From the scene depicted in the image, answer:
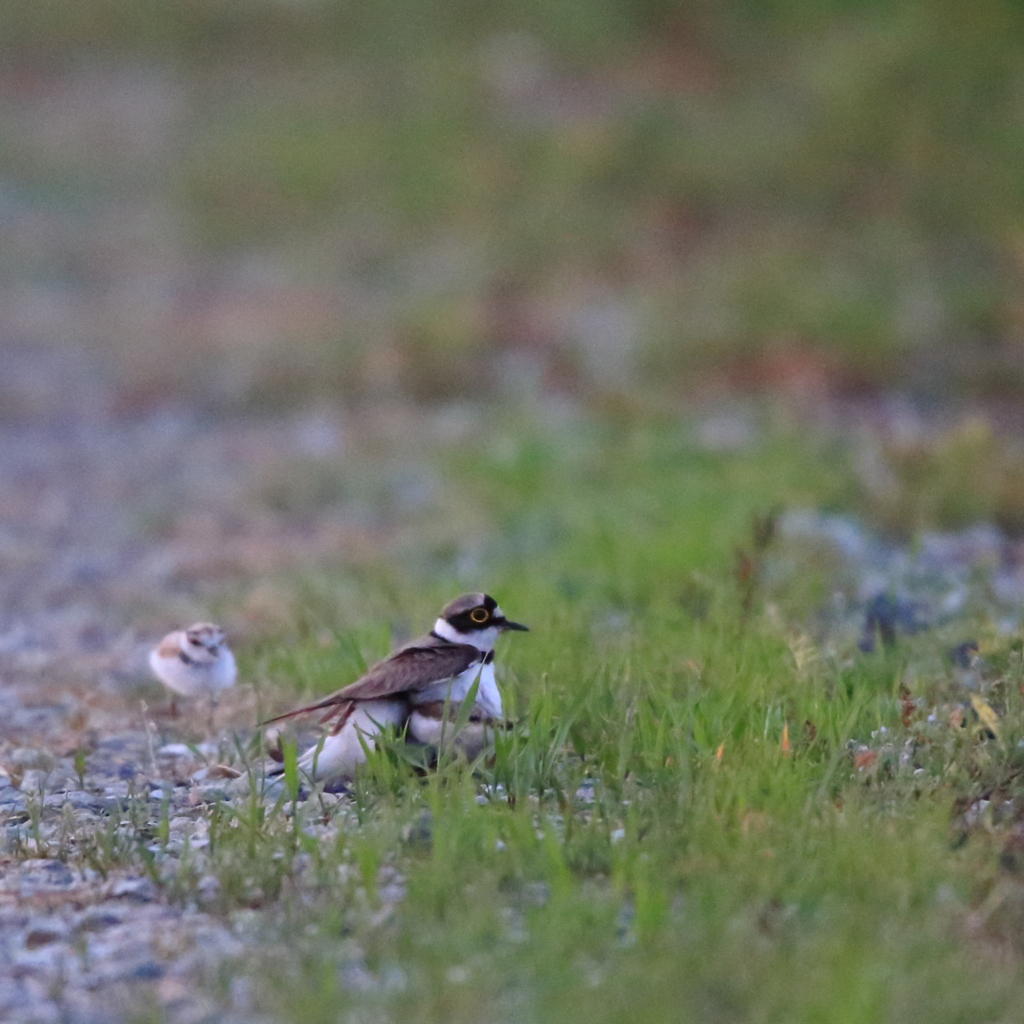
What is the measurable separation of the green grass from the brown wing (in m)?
0.28

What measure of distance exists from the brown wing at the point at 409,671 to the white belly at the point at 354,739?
0.19ft

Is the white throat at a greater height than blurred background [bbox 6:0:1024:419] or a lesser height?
lesser

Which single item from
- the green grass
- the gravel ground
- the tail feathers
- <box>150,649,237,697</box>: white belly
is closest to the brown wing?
the tail feathers

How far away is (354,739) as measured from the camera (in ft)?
20.1

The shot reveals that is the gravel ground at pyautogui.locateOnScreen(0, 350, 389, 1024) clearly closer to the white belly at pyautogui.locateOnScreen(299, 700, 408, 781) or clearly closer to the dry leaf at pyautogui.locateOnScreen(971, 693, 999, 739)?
the white belly at pyautogui.locateOnScreen(299, 700, 408, 781)

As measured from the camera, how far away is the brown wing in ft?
20.0

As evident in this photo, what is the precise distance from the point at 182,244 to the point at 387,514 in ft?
44.3

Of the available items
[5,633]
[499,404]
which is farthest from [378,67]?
[5,633]

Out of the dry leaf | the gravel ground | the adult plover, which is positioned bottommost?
the gravel ground

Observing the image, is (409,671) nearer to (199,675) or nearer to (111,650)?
(199,675)

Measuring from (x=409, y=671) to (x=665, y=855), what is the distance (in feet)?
4.65

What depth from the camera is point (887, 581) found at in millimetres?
9547

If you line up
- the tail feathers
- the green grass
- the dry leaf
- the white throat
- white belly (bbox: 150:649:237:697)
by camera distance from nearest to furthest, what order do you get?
the green grass, the dry leaf, the tail feathers, the white throat, white belly (bbox: 150:649:237:697)

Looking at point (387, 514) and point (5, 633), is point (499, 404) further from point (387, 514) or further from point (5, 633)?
point (5, 633)
